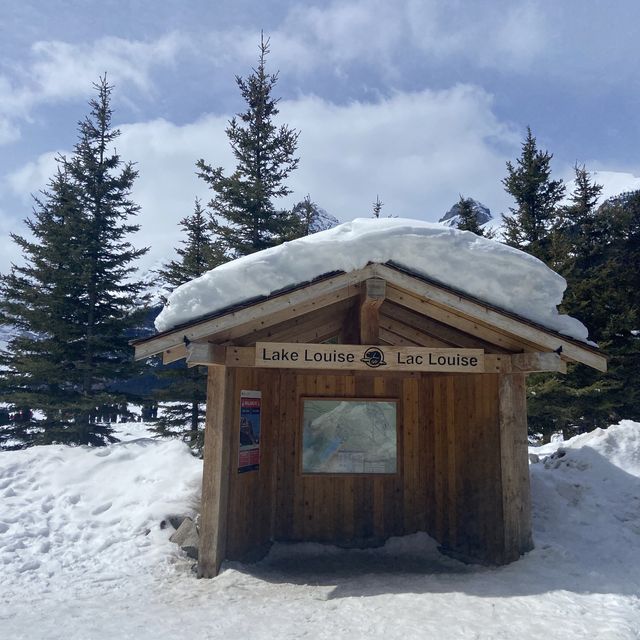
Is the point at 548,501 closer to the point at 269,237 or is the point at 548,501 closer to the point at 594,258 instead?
the point at 269,237

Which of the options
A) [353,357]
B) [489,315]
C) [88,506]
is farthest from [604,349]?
[88,506]

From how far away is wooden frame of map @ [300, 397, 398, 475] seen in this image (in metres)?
8.96

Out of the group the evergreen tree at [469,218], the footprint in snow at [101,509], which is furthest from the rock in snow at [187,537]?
the evergreen tree at [469,218]

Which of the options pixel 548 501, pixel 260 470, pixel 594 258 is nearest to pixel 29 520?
pixel 260 470

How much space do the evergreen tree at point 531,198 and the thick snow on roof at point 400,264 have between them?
57.6ft

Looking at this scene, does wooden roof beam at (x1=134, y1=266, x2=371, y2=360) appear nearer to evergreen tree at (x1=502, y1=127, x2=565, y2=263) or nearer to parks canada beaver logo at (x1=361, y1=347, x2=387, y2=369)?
parks canada beaver logo at (x1=361, y1=347, x2=387, y2=369)

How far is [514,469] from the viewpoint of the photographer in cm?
725

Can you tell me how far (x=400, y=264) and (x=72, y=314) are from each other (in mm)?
14253

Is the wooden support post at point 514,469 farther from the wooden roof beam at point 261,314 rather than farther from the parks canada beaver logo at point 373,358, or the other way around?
the wooden roof beam at point 261,314

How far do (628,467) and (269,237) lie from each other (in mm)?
13446

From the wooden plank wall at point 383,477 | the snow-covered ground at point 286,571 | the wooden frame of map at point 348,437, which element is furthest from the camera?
the wooden frame of map at point 348,437

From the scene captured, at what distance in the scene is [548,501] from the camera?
8336 mm

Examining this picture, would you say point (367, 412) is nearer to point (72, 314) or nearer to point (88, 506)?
point (88, 506)

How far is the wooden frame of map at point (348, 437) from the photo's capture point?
29.4ft
